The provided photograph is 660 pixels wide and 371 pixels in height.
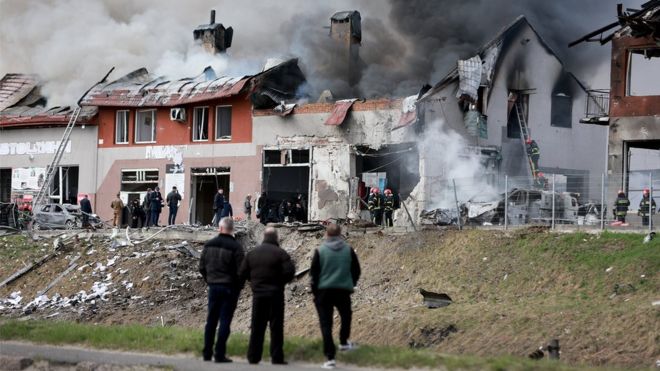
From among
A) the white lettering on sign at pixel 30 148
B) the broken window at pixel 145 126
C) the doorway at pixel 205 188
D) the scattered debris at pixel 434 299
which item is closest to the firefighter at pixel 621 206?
Answer: the scattered debris at pixel 434 299

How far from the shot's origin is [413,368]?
13125mm

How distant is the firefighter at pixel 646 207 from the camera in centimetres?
2534

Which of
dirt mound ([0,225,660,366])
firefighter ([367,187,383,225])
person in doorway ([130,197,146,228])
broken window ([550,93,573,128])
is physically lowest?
dirt mound ([0,225,660,366])

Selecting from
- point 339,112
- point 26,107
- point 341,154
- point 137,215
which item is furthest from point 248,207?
point 26,107

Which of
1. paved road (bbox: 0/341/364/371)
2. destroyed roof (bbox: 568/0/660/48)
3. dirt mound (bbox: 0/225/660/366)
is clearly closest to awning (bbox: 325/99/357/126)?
dirt mound (bbox: 0/225/660/366)

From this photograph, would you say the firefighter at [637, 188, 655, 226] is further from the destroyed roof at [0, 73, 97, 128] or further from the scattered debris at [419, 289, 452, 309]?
the destroyed roof at [0, 73, 97, 128]

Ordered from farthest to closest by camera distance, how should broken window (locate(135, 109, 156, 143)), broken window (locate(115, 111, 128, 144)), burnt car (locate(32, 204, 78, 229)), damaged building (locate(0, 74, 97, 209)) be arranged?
damaged building (locate(0, 74, 97, 209))
broken window (locate(115, 111, 128, 144))
broken window (locate(135, 109, 156, 143))
burnt car (locate(32, 204, 78, 229))

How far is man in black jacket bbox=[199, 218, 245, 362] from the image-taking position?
1399 centimetres

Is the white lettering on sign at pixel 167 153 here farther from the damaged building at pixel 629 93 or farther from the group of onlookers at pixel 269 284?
the group of onlookers at pixel 269 284

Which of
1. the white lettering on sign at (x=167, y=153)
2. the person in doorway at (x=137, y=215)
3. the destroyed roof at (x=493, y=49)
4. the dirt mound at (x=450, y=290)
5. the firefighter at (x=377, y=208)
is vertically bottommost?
the dirt mound at (x=450, y=290)

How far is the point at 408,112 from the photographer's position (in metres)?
38.4

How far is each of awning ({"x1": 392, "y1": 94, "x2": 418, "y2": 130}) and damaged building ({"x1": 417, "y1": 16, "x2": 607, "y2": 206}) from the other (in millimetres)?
274

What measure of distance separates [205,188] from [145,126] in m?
4.12

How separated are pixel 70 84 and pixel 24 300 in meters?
23.8
